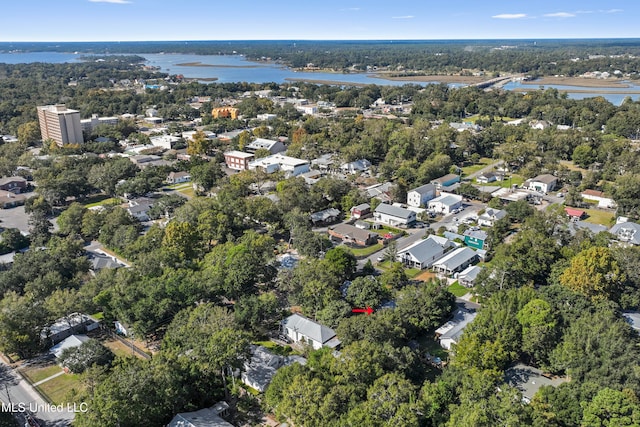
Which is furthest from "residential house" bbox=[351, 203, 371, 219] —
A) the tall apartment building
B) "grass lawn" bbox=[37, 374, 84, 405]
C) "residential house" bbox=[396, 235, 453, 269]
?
the tall apartment building

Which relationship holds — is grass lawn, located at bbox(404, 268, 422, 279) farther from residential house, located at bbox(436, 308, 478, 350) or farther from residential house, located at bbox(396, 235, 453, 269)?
Result: residential house, located at bbox(436, 308, 478, 350)

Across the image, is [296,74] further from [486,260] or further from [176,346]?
[176,346]

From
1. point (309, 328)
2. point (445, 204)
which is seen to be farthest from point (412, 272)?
point (445, 204)

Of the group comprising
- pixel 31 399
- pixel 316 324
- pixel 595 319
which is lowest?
pixel 31 399

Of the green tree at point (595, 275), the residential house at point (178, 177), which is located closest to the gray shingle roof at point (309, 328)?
the green tree at point (595, 275)

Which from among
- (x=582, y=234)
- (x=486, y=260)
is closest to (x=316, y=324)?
(x=486, y=260)

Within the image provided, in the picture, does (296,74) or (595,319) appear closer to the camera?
(595,319)
